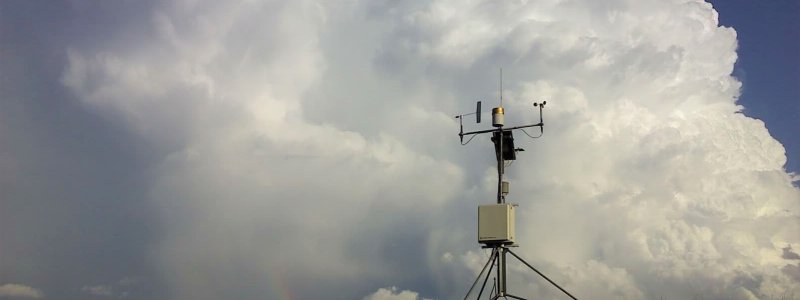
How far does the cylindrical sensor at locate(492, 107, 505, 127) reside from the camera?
58.1m

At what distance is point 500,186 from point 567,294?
622 cm

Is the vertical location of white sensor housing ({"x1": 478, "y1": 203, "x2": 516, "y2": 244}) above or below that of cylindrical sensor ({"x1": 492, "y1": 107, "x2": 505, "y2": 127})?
below

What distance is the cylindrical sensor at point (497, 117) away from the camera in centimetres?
5809

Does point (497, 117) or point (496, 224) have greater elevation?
point (497, 117)

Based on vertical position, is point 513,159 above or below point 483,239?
above

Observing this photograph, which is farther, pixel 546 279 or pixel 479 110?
pixel 479 110

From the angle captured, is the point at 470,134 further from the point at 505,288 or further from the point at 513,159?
the point at 505,288

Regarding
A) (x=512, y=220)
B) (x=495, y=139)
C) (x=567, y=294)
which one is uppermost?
(x=495, y=139)

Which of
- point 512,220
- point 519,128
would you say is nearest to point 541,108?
point 519,128

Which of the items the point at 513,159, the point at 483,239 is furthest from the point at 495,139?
the point at 483,239

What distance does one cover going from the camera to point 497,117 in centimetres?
5816

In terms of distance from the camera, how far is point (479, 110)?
5934 cm

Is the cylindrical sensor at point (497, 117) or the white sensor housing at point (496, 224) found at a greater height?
the cylindrical sensor at point (497, 117)

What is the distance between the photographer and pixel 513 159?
58.3 meters
